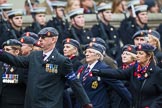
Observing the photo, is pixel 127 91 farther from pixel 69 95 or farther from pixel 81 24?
pixel 81 24

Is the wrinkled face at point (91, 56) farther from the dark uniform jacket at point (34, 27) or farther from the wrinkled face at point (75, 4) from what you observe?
the wrinkled face at point (75, 4)

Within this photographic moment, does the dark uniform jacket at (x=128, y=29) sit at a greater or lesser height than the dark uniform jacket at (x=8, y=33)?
lesser

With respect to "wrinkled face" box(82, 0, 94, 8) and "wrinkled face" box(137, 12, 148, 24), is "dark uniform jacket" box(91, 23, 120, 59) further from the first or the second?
"wrinkled face" box(82, 0, 94, 8)

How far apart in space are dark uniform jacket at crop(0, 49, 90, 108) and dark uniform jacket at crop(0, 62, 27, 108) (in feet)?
1.71

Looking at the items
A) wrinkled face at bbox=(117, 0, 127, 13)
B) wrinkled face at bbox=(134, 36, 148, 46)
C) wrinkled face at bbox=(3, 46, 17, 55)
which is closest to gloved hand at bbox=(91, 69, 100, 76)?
wrinkled face at bbox=(3, 46, 17, 55)

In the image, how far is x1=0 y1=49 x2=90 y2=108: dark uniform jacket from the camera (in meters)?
12.3

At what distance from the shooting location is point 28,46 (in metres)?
13.6

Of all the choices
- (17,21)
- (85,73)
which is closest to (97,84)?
(85,73)

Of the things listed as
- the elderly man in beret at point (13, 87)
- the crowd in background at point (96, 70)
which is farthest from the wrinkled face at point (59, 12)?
the elderly man in beret at point (13, 87)

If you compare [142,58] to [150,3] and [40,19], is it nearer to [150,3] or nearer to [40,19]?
[40,19]

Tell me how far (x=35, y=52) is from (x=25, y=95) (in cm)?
65

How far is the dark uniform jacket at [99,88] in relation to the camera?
13.3m

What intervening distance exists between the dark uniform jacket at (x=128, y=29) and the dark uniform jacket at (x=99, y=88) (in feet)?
15.3

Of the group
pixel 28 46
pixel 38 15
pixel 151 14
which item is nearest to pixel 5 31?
pixel 38 15
